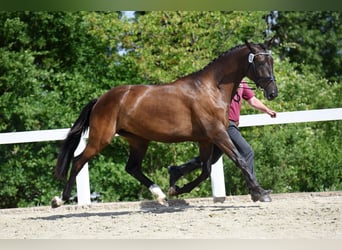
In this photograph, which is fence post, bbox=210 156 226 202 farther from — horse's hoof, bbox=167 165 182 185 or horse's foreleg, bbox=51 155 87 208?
horse's foreleg, bbox=51 155 87 208

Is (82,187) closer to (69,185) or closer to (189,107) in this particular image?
(69,185)

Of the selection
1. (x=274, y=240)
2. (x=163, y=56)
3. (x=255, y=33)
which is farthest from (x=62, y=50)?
(x=274, y=240)

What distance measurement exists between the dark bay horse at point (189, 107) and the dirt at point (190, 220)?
0.34 m

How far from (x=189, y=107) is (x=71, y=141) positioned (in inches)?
56.0

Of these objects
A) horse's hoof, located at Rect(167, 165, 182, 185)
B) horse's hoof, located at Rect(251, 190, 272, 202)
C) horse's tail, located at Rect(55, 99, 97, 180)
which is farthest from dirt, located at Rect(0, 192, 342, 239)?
horse's tail, located at Rect(55, 99, 97, 180)

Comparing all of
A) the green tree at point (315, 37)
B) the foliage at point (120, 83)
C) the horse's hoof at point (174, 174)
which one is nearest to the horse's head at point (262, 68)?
the horse's hoof at point (174, 174)

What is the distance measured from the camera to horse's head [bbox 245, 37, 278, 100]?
20.6 feet

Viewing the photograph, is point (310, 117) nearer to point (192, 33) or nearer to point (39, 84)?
point (192, 33)

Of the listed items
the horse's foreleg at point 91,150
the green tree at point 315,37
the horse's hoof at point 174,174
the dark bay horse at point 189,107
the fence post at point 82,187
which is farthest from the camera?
the green tree at point 315,37

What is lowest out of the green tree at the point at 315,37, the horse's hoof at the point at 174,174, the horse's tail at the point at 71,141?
the horse's hoof at the point at 174,174

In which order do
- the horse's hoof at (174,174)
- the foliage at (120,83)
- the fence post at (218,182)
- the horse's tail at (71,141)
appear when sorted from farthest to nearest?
the foliage at (120,83)
the fence post at (218,182)
the horse's hoof at (174,174)
the horse's tail at (71,141)

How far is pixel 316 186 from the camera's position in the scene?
29.6 ft

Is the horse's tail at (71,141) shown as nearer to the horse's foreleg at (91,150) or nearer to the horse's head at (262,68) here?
the horse's foreleg at (91,150)

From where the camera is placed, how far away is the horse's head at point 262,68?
627cm
